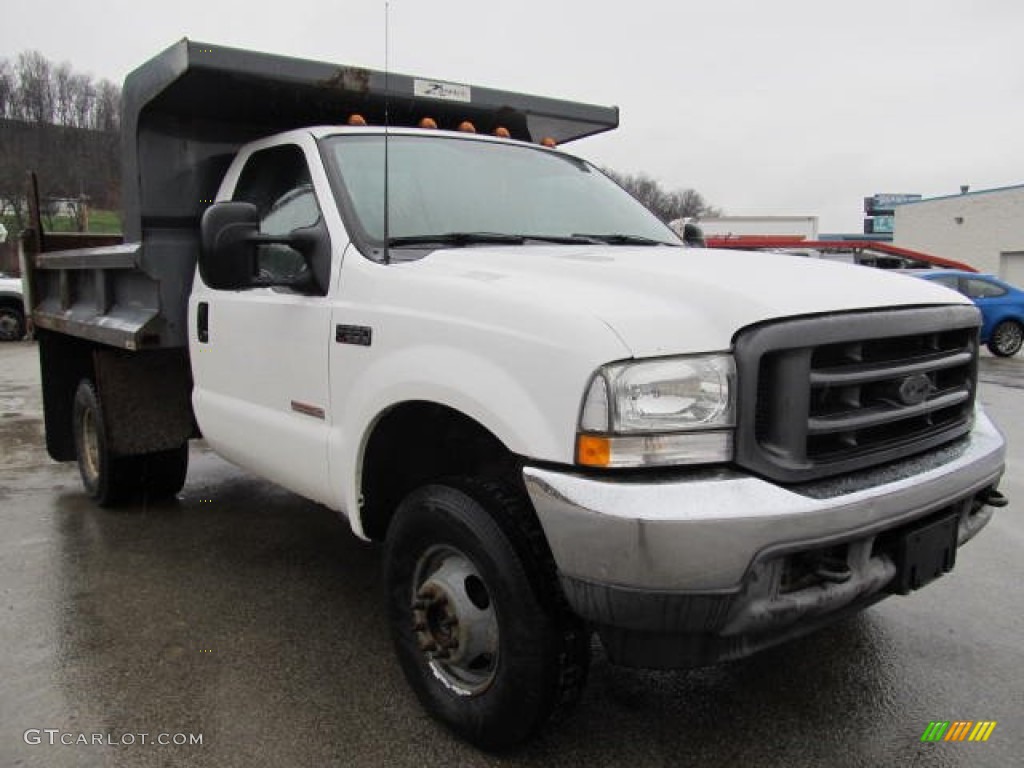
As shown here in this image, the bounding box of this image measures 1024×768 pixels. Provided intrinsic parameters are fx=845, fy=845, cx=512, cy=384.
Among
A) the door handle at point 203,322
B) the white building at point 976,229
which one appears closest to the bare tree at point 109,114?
the door handle at point 203,322

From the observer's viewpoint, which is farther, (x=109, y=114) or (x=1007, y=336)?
(x=1007, y=336)

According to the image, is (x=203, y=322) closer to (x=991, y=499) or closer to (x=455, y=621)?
(x=455, y=621)

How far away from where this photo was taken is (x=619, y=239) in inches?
146

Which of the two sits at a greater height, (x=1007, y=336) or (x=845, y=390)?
(x=845, y=390)

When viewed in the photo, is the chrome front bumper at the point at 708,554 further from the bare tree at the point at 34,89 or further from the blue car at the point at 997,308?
the bare tree at the point at 34,89

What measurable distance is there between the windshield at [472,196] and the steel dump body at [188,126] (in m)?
0.62

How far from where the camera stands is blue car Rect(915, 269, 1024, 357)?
16141 mm

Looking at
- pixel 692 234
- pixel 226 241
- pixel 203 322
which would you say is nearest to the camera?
pixel 226 241

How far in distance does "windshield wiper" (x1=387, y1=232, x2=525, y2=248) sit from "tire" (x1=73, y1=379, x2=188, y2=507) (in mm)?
2720

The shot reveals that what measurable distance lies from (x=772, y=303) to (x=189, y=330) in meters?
3.12

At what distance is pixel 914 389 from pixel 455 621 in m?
1.58

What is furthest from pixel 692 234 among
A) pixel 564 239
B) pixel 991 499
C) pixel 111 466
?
pixel 111 466

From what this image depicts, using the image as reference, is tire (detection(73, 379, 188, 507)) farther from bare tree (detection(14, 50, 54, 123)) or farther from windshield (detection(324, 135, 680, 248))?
bare tree (detection(14, 50, 54, 123))

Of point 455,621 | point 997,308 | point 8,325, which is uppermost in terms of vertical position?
point 997,308
